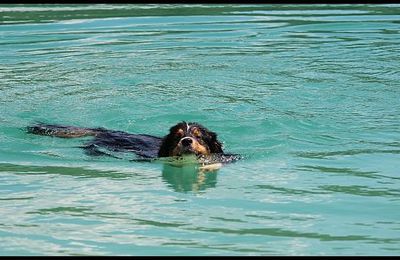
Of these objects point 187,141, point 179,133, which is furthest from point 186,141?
point 179,133

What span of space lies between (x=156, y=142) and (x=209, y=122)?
1.29 metres

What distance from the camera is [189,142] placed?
976 centimetres

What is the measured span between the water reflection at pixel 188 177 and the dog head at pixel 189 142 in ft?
0.52

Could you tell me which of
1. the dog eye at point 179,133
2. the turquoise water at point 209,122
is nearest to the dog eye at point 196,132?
the dog eye at point 179,133

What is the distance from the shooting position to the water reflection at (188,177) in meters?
9.03

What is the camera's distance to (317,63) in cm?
1546

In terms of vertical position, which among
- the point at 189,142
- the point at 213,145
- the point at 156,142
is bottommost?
the point at 156,142

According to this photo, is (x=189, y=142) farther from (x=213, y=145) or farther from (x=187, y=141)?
(x=213, y=145)

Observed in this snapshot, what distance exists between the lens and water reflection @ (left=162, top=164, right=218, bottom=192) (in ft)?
29.6

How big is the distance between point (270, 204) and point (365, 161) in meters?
1.97

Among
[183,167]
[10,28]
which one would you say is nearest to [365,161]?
[183,167]

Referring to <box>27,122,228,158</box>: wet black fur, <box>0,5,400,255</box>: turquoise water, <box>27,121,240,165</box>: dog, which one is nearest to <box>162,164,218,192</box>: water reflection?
<box>0,5,400,255</box>: turquoise water

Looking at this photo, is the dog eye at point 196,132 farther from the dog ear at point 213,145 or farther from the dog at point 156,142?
the dog ear at point 213,145

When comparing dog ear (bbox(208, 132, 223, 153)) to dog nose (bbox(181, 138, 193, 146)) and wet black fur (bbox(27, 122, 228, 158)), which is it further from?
dog nose (bbox(181, 138, 193, 146))
